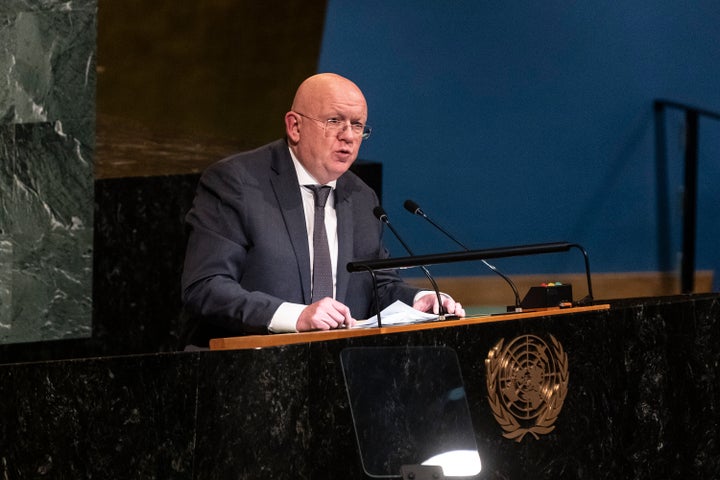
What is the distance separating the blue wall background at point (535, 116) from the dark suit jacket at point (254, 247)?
198 centimetres

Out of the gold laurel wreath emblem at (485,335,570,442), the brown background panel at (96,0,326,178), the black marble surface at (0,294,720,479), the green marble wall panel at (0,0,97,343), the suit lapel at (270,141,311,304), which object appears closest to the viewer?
the black marble surface at (0,294,720,479)

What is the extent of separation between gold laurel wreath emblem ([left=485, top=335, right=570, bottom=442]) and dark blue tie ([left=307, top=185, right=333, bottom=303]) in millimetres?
954

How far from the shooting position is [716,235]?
5.05 m

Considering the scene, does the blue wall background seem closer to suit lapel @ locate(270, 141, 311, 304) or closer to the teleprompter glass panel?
suit lapel @ locate(270, 141, 311, 304)


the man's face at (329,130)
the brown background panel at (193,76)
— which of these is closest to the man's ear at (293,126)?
the man's face at (329,130)

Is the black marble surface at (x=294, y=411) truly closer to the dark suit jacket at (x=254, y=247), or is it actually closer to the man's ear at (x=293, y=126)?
the dark suit jacket at (x=254, y=247)

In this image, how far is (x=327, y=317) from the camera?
88.8 inches

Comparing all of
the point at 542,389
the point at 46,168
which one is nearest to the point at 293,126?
the point at 542,389

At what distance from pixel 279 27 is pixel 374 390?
10.4 ft

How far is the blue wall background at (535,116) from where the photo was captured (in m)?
5.02

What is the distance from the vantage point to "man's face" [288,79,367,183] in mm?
3021

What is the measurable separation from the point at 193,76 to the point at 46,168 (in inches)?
31.9

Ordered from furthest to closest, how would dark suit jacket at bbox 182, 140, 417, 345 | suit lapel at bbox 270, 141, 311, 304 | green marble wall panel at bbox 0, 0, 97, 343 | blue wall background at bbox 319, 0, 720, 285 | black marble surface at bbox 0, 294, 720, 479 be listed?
blue wall background at bbox 319, 0, 720, 285 → green marble wall panel at bbox 0, 0, 97, 343 → suit lapel at bbox 270, 141, 311, 304 → dark suit jacket at bbox 182, 140, 417, 345 → black marble surface at bbox 0, 294, 720, 479

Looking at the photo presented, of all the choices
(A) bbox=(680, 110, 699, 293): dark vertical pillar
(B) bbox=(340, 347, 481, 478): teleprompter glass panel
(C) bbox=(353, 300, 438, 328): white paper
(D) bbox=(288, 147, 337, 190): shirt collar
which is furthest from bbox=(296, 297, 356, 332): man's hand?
(A) bbox=(680, 110, 699, 293): dark vertical pillar
